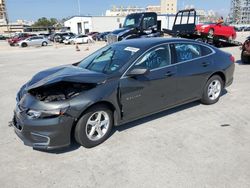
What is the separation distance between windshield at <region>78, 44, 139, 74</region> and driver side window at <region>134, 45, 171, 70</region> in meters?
0.20

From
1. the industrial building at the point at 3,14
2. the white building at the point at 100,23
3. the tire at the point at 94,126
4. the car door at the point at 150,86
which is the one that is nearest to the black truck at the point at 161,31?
the car door at the point at 150,86

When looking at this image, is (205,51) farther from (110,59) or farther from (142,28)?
(142,28)

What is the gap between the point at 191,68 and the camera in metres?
4.56

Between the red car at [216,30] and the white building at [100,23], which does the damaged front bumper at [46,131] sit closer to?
the red car at [216,30]

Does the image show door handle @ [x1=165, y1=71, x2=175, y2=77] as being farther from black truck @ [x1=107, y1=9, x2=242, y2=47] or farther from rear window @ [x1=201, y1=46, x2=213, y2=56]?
black truck @ [x1=107, y1=9, x2=242, y2=47]

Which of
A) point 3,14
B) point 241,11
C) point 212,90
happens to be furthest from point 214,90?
point 241,11

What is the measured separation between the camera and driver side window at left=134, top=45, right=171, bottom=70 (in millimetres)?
Result: 3966

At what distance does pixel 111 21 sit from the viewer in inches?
2383

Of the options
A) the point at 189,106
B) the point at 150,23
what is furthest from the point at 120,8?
the point at 189,106

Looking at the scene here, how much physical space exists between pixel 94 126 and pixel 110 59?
1.32 m

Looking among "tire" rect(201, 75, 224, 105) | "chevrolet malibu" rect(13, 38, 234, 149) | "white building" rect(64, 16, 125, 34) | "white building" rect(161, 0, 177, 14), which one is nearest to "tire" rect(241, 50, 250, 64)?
"tire" rect(201, 75, 224, 105)

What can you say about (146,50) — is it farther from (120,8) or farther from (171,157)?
(120,8)

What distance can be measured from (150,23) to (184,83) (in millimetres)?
12305

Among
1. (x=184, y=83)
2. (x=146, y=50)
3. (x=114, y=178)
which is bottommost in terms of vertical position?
(x=114, y=178)
